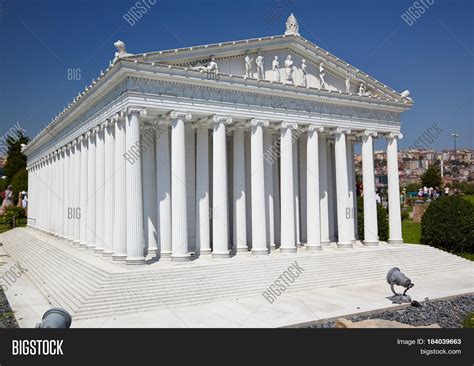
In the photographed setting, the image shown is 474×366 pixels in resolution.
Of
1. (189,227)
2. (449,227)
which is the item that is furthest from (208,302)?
(449,227)

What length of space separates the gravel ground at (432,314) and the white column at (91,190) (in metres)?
17.8

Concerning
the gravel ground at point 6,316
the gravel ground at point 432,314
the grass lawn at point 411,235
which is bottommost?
the gravel ground at point 432,314

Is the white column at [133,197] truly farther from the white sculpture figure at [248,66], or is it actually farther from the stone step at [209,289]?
the white sculpture figure at [248,66]

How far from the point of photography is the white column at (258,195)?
27.1m

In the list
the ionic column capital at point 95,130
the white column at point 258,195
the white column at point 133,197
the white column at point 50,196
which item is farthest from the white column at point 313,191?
the white column at point 50,196

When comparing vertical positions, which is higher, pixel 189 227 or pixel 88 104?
pixel 88 104

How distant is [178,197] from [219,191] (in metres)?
2.64

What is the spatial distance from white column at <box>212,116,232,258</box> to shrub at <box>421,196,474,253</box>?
2013 centimetres

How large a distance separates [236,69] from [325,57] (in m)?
7.33

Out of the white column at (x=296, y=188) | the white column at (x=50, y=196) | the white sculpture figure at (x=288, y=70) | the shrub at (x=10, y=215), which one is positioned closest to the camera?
the white sculpture figure at (x=288, y=70)

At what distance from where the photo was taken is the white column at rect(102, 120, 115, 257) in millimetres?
26078

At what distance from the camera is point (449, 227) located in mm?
36156
